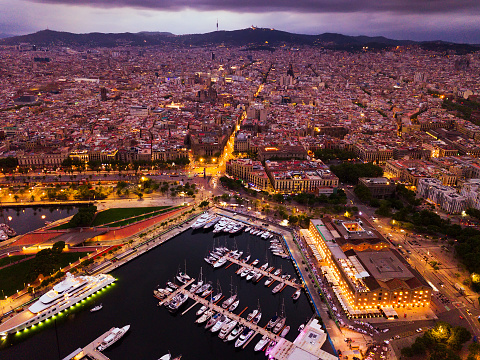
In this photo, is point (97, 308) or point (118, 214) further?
point (118, 214)

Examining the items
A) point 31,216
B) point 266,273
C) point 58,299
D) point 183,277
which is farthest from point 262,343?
point 31,216

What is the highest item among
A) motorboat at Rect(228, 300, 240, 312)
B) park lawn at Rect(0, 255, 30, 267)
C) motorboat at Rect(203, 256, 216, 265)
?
park lawn at Rect(0, 255, 30, 267)

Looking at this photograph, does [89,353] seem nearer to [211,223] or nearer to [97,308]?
[97,308]

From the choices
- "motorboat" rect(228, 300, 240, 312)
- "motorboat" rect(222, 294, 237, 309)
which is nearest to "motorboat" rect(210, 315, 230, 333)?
"motorboat" rect(228, 300, 240, 312)

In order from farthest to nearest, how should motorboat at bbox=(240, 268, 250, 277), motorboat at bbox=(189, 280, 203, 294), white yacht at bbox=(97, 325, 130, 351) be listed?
1. motorboat at bbox=(240, 268, 250, 277)
2. motorboat at bbox=(189, 280, 203, 294)
3. white yacht at bbox=(97, 325, 130, 351)

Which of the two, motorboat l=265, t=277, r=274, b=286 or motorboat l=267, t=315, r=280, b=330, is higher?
→ motorboat l=265, t=277, r=274, b=286

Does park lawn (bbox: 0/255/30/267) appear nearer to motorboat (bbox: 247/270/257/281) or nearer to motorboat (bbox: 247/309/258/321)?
motorboat (bbox: 247/270/257/281)
